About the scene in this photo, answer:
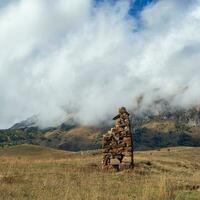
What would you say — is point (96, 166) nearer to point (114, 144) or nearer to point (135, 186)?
point (114, 144)

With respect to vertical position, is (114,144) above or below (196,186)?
above

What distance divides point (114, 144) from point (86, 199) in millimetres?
27129

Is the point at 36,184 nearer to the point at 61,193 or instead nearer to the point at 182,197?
the point at 61,193

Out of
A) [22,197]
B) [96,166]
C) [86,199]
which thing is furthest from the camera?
[96,166]

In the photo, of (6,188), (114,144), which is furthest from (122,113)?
(6,188)

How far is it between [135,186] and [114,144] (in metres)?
19.9

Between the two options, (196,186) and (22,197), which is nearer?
(22,197)

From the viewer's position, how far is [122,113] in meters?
46.2

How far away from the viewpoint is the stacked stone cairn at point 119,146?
43.1 m

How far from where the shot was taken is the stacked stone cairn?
43062 mm

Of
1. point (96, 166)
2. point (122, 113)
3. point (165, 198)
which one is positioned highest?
point (122, 113)

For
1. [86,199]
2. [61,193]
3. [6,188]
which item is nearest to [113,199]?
[86,199]

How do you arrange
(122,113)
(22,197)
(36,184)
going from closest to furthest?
(22,197) → (36,184) → (122,113)

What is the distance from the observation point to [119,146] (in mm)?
44750
